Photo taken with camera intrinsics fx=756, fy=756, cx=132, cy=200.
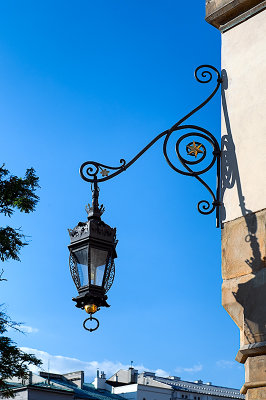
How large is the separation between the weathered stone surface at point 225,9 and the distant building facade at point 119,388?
110 feet

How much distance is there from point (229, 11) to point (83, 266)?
2278 mm

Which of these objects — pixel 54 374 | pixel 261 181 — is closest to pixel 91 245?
pixel 261 181

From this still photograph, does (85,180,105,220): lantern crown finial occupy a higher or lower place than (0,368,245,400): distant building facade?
lower

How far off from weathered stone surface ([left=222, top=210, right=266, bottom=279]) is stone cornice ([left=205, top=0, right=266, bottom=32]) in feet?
5.33

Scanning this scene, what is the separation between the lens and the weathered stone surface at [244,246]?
509cm

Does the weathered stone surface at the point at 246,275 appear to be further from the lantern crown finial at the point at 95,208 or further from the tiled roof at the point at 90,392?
the tiled roof at the point at 90,392

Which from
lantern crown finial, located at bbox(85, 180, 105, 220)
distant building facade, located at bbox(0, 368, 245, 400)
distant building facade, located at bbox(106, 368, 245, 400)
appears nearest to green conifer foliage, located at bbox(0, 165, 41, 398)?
lantern crown finial, located at bbox(85, 180, 105, 220)

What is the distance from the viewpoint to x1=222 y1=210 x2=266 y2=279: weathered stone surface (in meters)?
5.09

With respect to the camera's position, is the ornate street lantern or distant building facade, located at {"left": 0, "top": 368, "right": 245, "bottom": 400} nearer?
the ornate street lantern

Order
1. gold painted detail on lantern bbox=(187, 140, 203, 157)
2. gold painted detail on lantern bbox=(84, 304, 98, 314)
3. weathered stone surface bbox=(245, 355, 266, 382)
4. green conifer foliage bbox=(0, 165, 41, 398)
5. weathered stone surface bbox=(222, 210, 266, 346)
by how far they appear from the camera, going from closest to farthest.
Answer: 1. weathered stone surface bbox=(245, 355, 266, 382)
2. weathered stone surface bbox=(222, 210, 266, 346)
3. gold painted detail on lantern bbox=(84, 304, 98, 314)
4. gold painted detail on lantern bbox=(187, 140, 203, 157)
5. green conifer foliage bbox=(0, 165, 41, 398)

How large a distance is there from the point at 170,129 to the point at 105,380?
4445 cm

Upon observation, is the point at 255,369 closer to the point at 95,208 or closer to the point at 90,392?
the point at 95,208


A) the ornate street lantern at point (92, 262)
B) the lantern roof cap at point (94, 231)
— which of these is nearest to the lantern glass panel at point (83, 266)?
the ornate street lantern at point (92, 262)

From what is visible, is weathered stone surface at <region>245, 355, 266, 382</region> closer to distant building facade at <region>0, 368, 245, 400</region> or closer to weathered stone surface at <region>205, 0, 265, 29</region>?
weathered stone surface at <region>205, 0, 265, 29</region>
